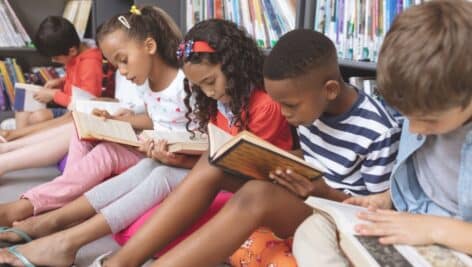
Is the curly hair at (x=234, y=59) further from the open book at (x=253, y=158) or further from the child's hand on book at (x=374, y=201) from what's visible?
the child's hand on book at (x=374, y=201)

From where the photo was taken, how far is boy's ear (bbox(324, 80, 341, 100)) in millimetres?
967

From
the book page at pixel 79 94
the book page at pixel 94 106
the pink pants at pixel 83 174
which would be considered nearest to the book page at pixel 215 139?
the pink pants at pixel 83 174

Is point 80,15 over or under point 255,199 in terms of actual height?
over

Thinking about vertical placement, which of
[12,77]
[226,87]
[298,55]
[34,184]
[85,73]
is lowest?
[34,184]

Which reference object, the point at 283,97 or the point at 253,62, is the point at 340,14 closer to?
the point at 253,62

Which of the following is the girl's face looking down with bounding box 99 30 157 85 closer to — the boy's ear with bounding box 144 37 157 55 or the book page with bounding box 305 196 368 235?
the boy's ear with bounding box 144 37 157 55

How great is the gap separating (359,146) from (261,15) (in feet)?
2.47

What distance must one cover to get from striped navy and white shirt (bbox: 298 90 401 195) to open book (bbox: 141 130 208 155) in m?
0.31

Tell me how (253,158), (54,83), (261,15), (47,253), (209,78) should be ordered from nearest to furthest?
1. (253,158)
2. (47,253)
3. (209,78)
4. (261,15)
5. (54,83)

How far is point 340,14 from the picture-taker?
4.11 ft

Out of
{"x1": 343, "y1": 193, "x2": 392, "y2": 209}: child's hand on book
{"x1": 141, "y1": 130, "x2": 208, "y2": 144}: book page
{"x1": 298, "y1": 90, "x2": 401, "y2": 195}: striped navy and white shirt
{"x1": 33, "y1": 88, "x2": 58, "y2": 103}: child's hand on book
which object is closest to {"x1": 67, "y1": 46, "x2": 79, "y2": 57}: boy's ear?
{"x1": 33, "y1": 88, "x2": 58, "y2": 103}: child's hand on book

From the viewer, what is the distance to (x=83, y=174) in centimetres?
136

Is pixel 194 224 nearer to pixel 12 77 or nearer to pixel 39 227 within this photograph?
pixel 39 227

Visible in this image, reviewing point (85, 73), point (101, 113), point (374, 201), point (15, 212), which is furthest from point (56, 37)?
point (374, 201)
